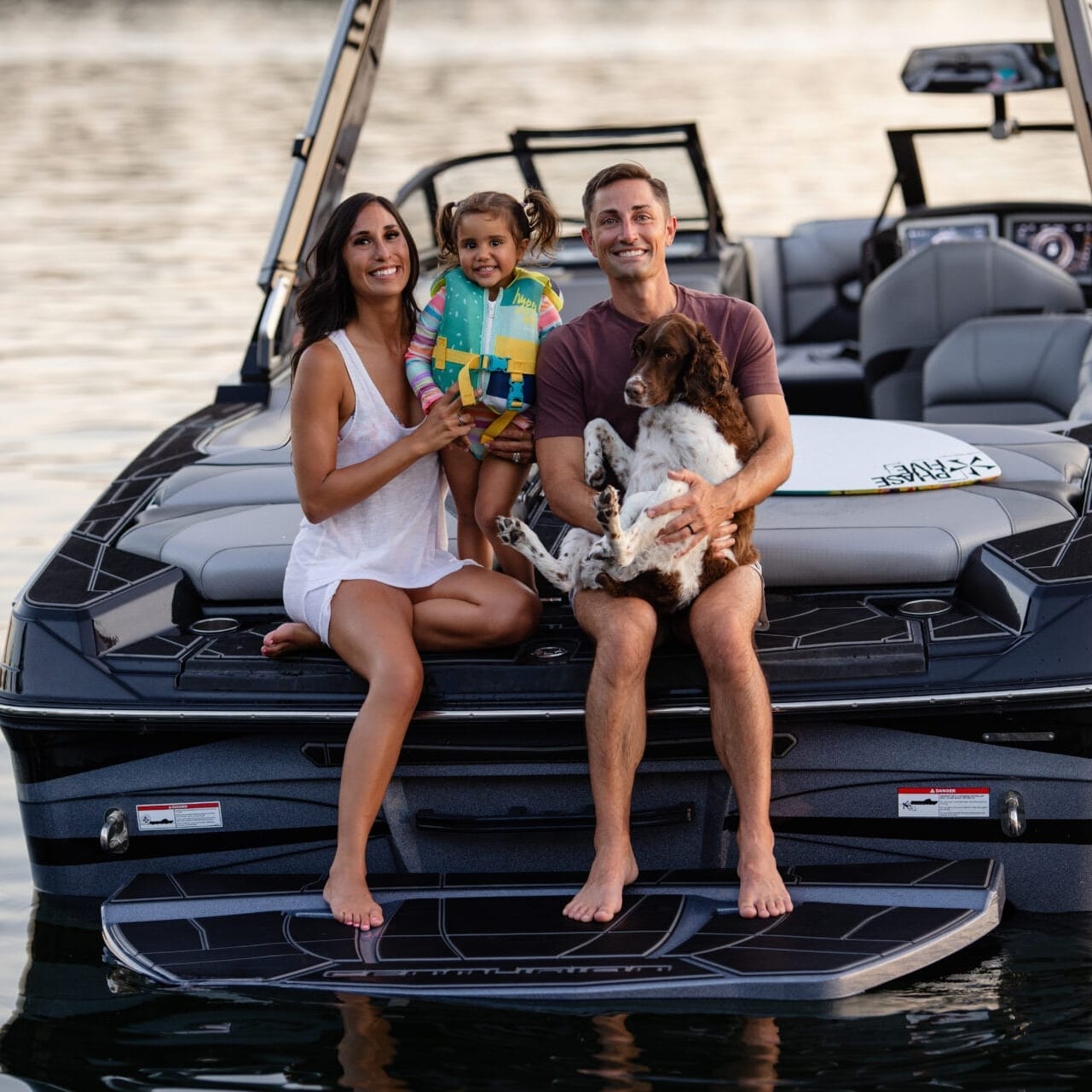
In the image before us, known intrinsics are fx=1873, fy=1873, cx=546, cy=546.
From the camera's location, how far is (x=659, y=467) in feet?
11.6

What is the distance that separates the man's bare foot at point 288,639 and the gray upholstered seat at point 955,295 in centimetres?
294

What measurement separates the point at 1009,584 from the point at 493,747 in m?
1.04

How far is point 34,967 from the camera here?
3721 mm

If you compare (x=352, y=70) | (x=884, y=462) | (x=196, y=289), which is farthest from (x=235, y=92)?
(x=884, y=462)

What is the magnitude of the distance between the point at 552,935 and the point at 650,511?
2.58 ft

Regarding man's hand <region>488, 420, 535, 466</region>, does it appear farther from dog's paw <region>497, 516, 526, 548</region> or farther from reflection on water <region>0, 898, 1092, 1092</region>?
reflection on water <region>0, 898, 1092, 1092</region>

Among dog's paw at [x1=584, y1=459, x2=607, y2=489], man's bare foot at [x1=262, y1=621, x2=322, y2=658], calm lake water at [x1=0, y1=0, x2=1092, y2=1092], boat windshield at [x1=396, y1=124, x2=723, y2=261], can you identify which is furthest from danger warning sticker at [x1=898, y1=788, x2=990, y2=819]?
boat windshield at [x1=396, y1=124, x2=723, y2=261]

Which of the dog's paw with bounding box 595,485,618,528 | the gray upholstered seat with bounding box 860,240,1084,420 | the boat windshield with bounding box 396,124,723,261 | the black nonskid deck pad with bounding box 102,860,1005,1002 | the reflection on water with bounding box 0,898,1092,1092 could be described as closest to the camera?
the reflection on water with bounding box 0,898,1092,1092

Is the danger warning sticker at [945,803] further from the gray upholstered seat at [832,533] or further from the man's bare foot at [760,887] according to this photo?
the gray upholstered seat at [832,533]

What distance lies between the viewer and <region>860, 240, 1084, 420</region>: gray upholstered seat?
20.1 ft

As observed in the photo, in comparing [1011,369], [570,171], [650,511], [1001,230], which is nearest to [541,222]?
[650,511]

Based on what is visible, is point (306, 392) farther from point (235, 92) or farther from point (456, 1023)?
point (235, 92)

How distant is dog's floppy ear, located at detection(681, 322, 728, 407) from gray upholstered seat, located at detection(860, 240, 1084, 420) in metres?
2.71

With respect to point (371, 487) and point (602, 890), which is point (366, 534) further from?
point (602, 890)
